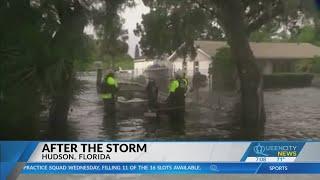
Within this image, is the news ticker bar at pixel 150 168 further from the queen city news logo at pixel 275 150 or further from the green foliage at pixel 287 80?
the green foliage at pixel 287 80

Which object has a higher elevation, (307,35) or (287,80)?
(307,35)

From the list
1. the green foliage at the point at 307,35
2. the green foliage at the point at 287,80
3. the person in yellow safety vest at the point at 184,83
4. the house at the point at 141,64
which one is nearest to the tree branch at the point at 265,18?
the green foliage at the point at 307,35

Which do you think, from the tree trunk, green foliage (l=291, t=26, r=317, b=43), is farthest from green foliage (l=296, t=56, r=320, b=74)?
the tree trunk

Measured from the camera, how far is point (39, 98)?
2.48 m

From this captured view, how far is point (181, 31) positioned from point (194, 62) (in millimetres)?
221

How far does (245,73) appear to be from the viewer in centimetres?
255

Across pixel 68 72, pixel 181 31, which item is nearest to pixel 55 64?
pixel 68 72

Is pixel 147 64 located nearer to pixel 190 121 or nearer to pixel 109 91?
pixel 109 91

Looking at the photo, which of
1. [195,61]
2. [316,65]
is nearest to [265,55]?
[316,65]

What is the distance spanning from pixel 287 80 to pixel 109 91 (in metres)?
1.15

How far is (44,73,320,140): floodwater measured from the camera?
2.53m

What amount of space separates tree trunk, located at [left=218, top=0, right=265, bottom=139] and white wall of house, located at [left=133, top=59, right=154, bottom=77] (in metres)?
0.55

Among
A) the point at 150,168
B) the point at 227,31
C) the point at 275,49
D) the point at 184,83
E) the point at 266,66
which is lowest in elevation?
the point at 150,168

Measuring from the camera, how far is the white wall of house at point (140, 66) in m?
2.54
